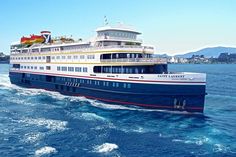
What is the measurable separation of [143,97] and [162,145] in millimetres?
11725

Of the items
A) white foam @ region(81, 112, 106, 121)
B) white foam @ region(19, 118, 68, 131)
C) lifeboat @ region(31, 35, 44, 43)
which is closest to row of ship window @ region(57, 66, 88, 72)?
white foam @ region(81, 112, 106, 121)

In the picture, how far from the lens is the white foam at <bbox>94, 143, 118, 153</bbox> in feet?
67.7

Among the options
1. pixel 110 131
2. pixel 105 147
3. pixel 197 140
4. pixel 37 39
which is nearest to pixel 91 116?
pixel 110 131

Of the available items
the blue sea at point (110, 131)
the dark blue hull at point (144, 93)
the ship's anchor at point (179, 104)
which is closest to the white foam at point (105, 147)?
the blue sea at point (110, 131)

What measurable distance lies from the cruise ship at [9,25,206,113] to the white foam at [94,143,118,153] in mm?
12315

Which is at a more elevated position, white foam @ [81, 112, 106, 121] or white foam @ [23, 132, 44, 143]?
white foam @ [81, 112, 106, 121]

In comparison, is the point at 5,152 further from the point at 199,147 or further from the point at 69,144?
the point at 199,147

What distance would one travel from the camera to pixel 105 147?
21.3 metres

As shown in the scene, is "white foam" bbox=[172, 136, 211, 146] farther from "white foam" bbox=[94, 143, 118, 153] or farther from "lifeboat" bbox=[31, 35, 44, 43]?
"lifeboat" bbox=[31, 35, 44, 43]

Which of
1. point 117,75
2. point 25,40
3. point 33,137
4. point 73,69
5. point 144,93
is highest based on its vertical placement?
point 25,40

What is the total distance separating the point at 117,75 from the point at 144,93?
448cm

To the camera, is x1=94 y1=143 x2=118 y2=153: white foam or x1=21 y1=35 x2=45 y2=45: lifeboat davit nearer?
x1=94 y1=143 x2=118 y2=153: white foam

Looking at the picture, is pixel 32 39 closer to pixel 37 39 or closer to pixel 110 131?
pixel 37 39

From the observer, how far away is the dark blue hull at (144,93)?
3128cm
